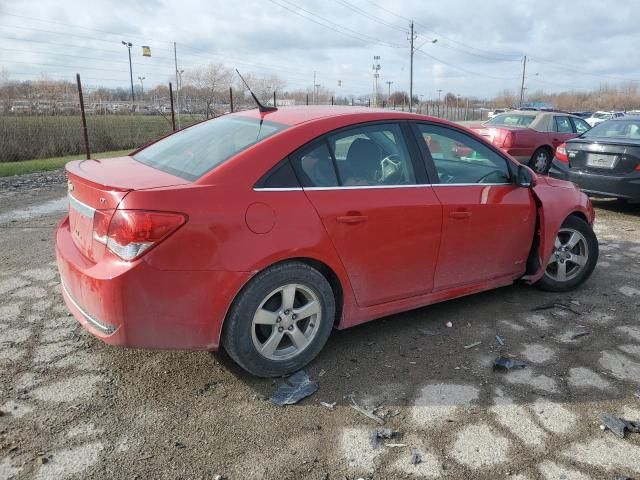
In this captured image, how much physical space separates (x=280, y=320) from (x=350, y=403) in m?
0.62

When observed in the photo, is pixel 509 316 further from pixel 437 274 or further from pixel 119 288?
pixel 119 288

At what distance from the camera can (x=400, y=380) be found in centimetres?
322

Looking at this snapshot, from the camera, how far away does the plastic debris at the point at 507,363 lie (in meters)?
3.38

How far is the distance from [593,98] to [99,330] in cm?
11208

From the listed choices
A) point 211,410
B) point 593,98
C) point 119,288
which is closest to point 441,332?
point 211,410

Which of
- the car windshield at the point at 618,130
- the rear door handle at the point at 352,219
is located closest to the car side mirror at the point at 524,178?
the rear door handle at the point at 352,219

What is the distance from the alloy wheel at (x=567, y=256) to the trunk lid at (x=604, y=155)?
12.4ft

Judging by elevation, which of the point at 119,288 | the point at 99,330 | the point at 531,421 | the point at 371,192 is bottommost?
the point at 531,421

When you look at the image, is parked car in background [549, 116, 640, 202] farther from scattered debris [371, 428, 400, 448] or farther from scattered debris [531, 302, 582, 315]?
scattered debris [371, 428, 400, 448]

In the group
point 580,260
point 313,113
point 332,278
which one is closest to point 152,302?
point 332,278

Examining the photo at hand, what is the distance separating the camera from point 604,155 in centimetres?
797

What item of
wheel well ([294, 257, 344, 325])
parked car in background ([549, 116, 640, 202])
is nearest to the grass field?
parked car in background ([549, 116, 640, 202])

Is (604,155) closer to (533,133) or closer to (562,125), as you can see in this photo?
(533,133)

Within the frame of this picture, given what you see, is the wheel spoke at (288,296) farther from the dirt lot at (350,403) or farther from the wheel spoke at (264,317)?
the dirt lot at (350,403)
